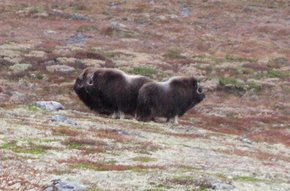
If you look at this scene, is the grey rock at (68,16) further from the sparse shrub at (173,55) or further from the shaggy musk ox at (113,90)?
the shaggy musk ox at (113,90)

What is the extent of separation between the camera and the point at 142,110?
112ft

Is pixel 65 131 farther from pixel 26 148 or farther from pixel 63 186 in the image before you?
pixel 63 186

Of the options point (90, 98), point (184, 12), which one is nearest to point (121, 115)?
point (90, 98)

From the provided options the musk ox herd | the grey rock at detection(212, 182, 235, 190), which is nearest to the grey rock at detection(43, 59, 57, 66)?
the musk ox herd

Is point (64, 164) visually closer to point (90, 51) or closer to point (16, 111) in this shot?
point (16, 111)

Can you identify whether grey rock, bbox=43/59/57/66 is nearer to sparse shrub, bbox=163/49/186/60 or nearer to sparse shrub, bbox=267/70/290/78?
sparse shrub, bbox=163/49/186/60

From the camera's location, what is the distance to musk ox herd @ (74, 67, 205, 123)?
112 feet

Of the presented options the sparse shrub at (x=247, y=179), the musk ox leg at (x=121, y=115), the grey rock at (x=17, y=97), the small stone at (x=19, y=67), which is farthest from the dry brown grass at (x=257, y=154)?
the small stone at (x=19, y=67)

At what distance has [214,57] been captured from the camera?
6712 centimetres

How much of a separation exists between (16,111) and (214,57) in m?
37.9

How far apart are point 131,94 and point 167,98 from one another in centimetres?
200

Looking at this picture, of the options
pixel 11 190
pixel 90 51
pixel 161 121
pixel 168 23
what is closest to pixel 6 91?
pixel 161 121

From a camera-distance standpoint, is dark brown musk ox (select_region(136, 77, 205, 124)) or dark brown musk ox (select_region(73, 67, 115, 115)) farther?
dark brown musk ox (select_region(73, 67, 115, 115))

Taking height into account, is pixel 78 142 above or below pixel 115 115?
above
